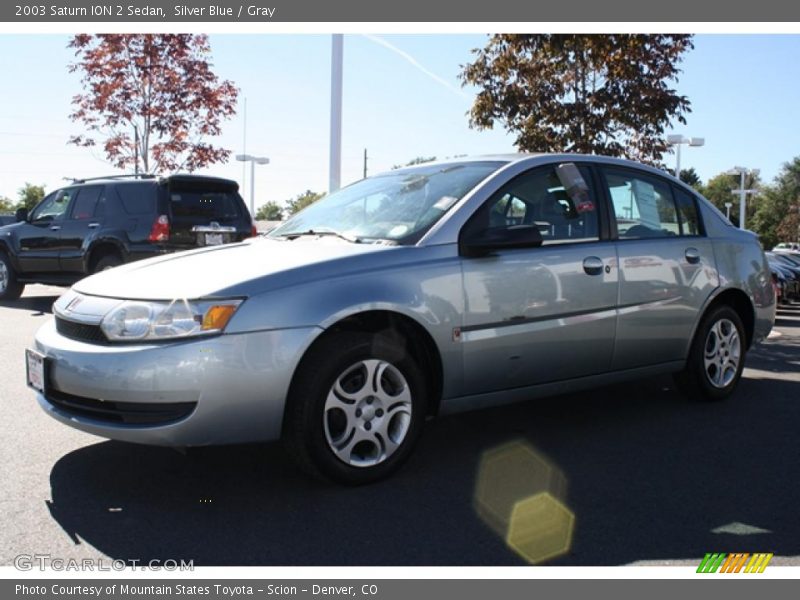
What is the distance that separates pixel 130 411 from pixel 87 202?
8.61 m

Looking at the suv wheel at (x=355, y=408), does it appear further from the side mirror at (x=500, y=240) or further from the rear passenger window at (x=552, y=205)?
the rear passenger window at (x=552, y=205)

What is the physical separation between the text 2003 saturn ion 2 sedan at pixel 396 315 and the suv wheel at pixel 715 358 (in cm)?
2

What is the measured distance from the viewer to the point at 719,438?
4781 millimetres

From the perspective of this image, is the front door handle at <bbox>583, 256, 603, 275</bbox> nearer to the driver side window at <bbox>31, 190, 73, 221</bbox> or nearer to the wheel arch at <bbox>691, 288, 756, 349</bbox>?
the wheel arch at <bbox>691, 288, 756, 349</bbox>

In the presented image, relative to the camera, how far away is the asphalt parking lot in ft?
10.2

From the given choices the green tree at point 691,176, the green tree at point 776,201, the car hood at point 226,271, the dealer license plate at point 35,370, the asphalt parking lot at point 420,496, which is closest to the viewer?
the asphalt parking lot at point 420,496

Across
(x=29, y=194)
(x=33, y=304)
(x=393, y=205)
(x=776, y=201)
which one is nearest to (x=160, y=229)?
(x=33, y=304)

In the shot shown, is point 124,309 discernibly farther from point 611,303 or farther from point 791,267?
point 791,267

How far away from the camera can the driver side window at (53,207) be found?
457 inches

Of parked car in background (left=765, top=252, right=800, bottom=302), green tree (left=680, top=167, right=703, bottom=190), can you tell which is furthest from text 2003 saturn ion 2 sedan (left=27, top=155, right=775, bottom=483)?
green tree (left=680, top=167, right=703, bottom=190)

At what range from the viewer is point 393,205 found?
15.0 feet

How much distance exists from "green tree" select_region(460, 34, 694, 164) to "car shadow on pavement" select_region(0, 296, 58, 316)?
6.56 m

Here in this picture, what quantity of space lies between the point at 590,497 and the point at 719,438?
58.2 inches

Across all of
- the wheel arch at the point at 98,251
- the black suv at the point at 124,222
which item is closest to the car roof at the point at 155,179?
the black suv at the point at 124,222
